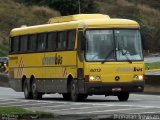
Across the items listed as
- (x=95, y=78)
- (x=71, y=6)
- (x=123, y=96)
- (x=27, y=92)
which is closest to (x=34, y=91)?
(x=27, y=92)

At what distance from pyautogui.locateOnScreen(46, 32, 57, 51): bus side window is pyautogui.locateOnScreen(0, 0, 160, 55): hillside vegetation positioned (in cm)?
5271

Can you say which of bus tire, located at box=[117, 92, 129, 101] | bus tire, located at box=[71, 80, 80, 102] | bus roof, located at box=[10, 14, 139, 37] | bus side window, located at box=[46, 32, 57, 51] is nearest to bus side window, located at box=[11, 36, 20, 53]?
bus roof, located at box=[10, 14, 139, 37]

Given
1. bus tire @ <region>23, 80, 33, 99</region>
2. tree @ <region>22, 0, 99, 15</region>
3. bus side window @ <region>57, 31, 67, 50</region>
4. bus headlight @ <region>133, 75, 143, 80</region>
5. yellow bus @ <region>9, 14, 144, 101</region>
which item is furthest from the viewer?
tree @ <region>22, 0, 99, 15</region>

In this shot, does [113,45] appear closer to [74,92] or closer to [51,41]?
[74,92]

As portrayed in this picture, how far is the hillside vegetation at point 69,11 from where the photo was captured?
98250 mm

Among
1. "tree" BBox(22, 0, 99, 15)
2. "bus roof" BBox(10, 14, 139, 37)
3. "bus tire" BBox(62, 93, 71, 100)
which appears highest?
"tree" BBox(22, 0, 99, 15)

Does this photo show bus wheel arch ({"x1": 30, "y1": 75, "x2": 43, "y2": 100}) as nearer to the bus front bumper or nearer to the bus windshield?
the bus front bumper

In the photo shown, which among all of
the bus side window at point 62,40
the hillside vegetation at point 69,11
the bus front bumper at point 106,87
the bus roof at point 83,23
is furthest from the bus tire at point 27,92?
the hillside vegetation at point 69,11

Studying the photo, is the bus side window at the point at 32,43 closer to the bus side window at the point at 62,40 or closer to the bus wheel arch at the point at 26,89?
the bus wheel arch at the point at 26,89

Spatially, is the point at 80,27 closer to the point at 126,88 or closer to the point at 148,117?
the point at 126,88

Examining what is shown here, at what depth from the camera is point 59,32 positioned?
101ft

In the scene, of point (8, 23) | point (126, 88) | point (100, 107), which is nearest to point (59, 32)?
point (126, 88)

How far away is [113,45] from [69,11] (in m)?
83.9

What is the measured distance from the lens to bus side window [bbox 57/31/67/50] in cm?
3008
